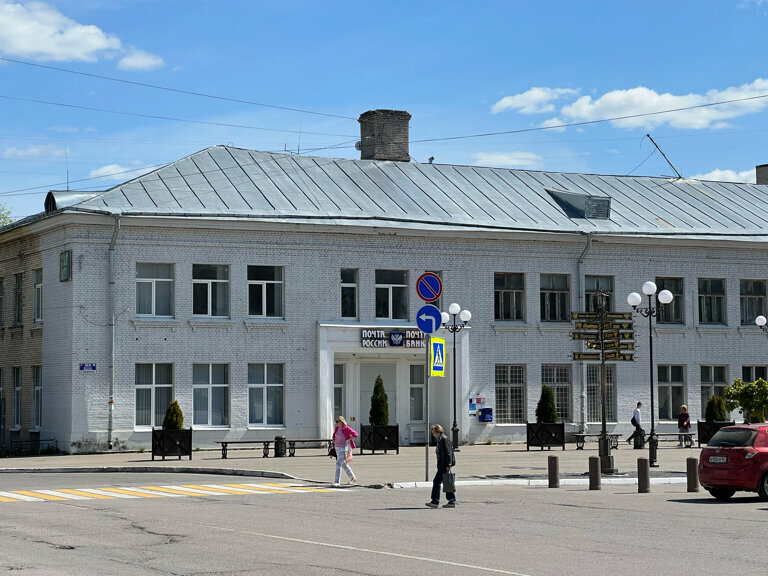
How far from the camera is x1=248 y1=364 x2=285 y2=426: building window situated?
37.0m

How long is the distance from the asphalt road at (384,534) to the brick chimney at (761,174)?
3575cm

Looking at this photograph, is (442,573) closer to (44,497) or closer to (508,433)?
(44,497)

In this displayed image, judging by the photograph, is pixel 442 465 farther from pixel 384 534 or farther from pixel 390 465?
pixel 390 465

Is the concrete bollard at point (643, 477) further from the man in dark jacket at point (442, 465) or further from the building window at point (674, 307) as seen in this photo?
the building window at point (674, 307)

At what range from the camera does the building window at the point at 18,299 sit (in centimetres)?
3966

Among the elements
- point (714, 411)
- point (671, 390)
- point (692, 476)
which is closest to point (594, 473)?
point (692, 476)

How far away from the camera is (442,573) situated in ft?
37.1

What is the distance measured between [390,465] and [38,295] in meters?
15.6

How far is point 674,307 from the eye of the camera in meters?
43.3

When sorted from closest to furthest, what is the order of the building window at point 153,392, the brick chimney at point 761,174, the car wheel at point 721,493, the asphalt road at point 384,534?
the asphalt road at point 384,534 → the car wheel at point 721,493 → the building window at point 153,392 → the brick chimney at point 761,174

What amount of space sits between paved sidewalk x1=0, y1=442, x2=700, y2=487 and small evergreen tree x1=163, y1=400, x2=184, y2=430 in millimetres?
1073

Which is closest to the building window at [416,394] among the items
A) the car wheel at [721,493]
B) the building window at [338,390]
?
the building window at [338,390]

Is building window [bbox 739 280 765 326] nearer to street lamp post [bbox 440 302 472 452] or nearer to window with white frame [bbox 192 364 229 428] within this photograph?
street lamp post [bbox 440 302 472 452]

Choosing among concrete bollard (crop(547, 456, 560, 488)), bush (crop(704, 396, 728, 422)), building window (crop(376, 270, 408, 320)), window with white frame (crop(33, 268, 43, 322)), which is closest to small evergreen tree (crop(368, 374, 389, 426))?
building window (crop(376, 270, 408, 320))
